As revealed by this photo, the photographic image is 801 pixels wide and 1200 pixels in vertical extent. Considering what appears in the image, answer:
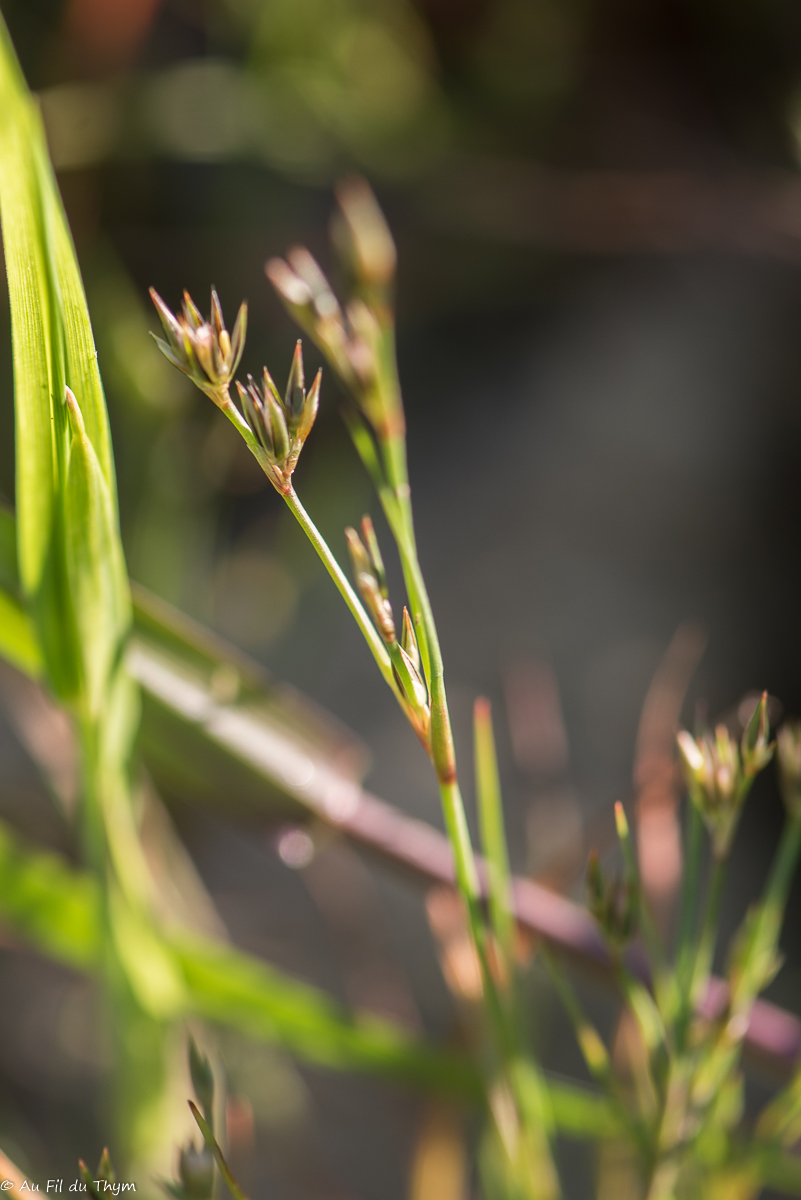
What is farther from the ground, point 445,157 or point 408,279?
point 445,157

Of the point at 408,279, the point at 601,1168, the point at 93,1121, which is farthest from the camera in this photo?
the point at 408,279

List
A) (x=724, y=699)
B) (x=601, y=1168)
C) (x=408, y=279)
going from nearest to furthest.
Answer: (x=601, y=1168)
(x=724, y=699)
(x=408, y=279)

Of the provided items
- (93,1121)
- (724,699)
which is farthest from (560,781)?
Result: (93,1121)

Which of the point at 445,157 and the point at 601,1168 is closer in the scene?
the point at 601,1168

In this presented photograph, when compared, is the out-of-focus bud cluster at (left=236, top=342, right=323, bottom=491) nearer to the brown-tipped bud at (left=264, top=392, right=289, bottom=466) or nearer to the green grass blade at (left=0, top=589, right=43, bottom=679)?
the brown-tipped bud at (left=264, top=392, right=289, bottom=466)

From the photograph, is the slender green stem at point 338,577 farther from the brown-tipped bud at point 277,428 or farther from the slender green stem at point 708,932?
the slender green stem at point 708,932

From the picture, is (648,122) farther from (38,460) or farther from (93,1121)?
(93,1121)

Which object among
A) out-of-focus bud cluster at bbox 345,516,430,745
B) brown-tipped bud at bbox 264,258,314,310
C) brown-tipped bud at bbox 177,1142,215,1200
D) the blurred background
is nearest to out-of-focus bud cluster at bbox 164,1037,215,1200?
brown-tipped bud at bbox 177,1142,215,1200

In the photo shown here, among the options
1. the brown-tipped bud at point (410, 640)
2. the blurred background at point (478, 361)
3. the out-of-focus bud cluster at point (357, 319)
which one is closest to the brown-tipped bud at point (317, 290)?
the out-of-focus bud cluster at point (357, 319)

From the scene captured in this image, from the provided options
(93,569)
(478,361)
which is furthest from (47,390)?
(478,361)
